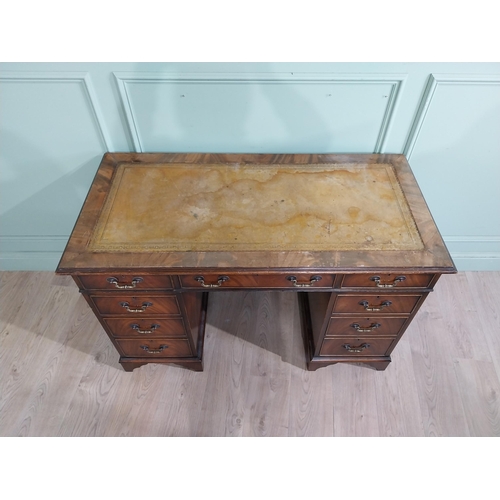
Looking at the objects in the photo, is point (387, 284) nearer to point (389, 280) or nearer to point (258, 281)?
point (389, 280)

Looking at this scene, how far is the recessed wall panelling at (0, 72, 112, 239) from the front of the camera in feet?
5.09

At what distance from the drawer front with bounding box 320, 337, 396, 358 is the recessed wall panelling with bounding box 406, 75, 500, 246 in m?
0.81

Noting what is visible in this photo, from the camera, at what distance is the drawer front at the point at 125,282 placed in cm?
137

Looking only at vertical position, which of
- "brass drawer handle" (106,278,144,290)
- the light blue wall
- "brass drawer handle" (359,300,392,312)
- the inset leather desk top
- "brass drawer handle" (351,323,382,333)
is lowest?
"brass drawer handle" (351,323,382,333)

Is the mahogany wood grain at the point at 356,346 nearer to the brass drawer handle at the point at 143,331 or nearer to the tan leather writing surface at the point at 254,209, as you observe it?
the tan leather writing surface at the point at 254,209

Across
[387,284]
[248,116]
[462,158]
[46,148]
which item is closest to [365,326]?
[387,284]

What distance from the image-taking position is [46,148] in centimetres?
176

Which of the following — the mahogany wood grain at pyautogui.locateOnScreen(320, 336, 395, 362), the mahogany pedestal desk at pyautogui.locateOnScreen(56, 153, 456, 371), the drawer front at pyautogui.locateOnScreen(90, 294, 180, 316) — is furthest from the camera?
the mahogany wood grain at pyautogui.locateOnScreen(320, 336, 395, 362)

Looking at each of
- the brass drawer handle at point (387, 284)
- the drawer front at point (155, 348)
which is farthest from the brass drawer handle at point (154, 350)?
the brass drawer handle at point (387, 284)

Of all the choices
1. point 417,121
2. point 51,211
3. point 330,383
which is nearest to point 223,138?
point 417,121

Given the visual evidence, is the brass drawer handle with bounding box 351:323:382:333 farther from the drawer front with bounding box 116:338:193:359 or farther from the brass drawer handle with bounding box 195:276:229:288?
the drawer front with bounding box 116:338:193:359

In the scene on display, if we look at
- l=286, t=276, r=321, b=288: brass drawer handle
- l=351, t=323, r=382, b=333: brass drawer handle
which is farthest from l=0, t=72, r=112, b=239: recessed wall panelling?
l=351, t=323, r=382, b=333: brass drawer handle

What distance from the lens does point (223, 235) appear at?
1392 mm

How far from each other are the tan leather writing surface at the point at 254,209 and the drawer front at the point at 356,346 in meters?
0.55
